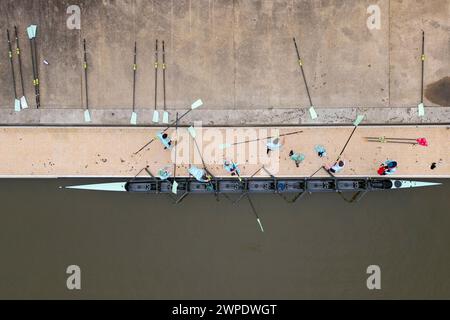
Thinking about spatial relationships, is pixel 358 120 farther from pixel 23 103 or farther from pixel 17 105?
pixel 17 105

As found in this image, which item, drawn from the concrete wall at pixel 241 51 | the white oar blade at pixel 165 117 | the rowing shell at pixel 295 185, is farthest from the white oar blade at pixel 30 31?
the rowing shell at pixel 295 185

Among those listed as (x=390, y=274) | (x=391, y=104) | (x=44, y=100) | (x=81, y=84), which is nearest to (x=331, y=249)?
(x=390, y=274)

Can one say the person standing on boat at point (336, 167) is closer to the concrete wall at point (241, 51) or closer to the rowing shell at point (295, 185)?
the rowing shell at point (295, 185)

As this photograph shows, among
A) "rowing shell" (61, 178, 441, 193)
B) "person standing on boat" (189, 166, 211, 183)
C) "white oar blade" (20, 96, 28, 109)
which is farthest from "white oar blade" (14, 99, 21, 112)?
"person standing on boat" (189, 166, 211, 183)

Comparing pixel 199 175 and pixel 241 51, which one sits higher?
pixel 241 51

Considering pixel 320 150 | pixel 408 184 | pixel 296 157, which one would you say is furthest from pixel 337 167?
pixel 408 184

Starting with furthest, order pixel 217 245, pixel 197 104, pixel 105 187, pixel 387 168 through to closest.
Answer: pixel 217 245 → pixel 105 187 → pixel 197 104 → pixel 387 168

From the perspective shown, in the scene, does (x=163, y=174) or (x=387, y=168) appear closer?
(x=387, y=168)

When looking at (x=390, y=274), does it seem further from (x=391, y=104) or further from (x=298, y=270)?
(x=391, y=104)
